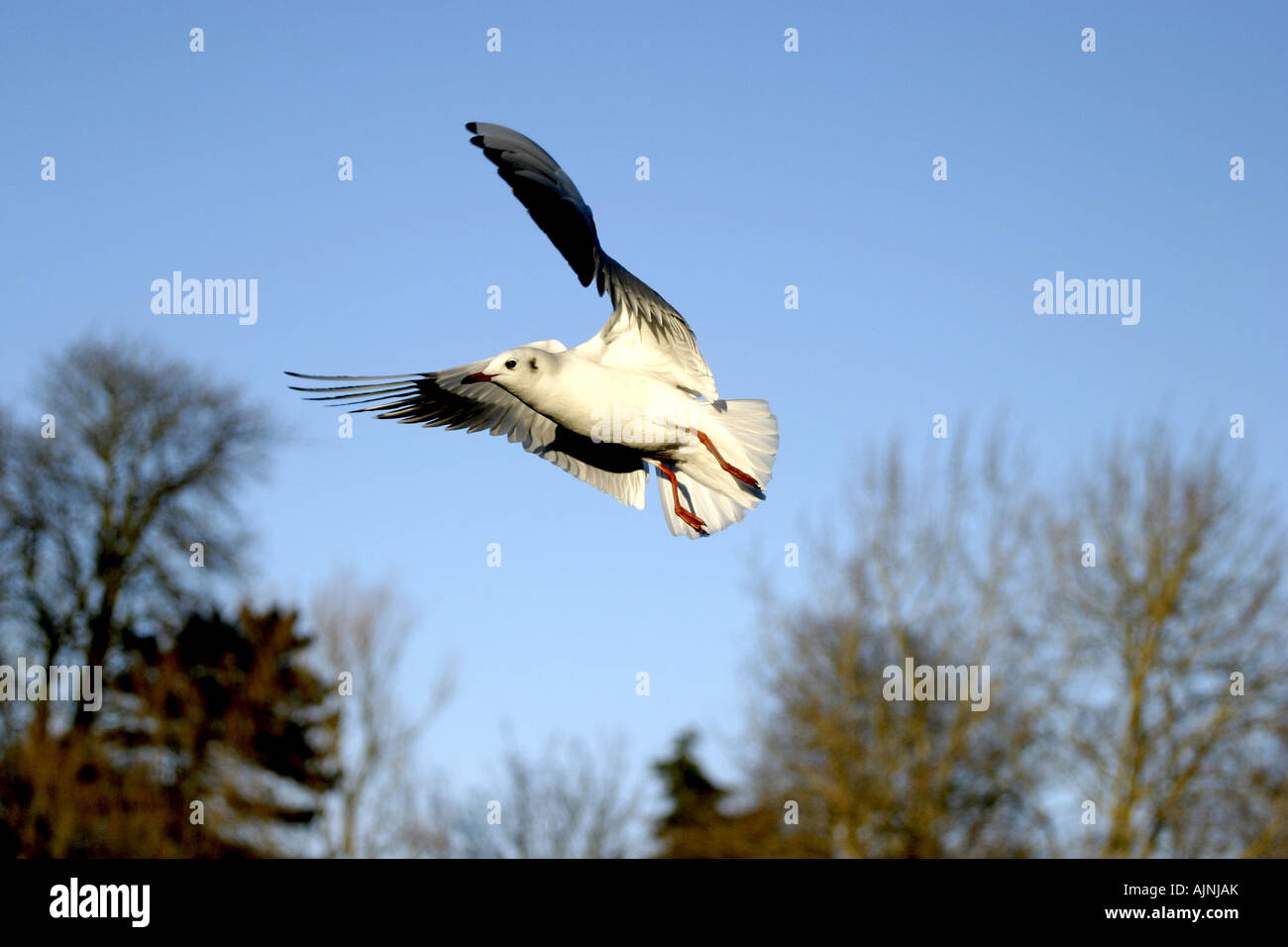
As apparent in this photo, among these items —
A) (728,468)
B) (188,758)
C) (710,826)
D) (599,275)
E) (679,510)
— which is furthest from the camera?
(710,826)

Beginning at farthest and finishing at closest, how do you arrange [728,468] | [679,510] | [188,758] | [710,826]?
[710,826] → [188,758] → [679,510] → [728,468]

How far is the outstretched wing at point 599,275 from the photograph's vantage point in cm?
376

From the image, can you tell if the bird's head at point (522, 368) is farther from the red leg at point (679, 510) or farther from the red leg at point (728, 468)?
the red leg at point (679, 510)

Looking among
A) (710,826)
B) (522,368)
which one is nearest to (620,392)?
(522,368)

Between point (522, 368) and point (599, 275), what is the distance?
392 mm

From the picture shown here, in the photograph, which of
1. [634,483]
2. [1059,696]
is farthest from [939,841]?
[634,483]

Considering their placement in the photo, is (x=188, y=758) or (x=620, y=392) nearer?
(x=620, y=392)

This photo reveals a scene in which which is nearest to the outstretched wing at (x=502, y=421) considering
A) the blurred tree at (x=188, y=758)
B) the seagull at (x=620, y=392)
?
the seagull at (x=620, y=392)

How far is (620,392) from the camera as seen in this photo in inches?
163

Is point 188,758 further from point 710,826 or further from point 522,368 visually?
point 522,368

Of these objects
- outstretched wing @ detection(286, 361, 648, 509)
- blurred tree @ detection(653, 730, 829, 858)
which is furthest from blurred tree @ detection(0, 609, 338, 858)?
outstretched wing @ detection(286, 361, 648, 509)

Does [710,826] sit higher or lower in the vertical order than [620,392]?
lower
